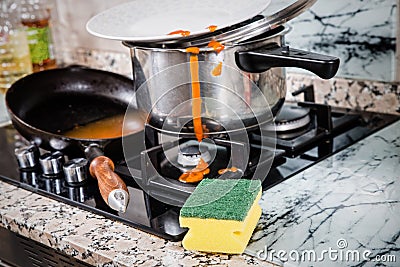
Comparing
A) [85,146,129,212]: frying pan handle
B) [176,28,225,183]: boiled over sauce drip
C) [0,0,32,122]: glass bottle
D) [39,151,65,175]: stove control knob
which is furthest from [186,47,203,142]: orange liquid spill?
[0,0,32,122]: glass bottle

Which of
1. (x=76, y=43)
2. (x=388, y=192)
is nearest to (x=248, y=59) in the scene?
(x=388, y=192)

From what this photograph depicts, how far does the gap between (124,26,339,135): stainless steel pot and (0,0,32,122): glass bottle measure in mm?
711

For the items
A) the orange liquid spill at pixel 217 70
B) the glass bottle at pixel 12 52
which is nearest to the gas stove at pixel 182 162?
the orange liquid spill at pixel 217 70

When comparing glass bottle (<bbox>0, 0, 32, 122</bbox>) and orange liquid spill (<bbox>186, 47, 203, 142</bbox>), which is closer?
orange liquid spill (<bbox>186, 47, 203, 142</bbox>)

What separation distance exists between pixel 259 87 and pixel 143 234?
0.32 m

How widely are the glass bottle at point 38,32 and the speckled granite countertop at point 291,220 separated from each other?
68 centimetres

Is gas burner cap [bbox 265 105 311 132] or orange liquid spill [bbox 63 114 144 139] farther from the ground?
gas burner cap [bbox 265 105 311 132]

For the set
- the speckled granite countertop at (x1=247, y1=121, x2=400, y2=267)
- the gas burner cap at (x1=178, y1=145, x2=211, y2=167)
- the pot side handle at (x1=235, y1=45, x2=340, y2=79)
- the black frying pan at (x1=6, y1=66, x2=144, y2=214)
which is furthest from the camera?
the black frying pan at (x1=6, y1=66, x2=144, y2=214)

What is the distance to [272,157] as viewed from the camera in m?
1.08

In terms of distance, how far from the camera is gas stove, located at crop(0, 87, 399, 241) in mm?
958

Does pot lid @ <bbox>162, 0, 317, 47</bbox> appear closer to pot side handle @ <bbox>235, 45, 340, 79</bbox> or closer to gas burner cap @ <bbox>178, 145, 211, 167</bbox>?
pot side handle @ <bbox>235, 45, 340, 79</bbox>

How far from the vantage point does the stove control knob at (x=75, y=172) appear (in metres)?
1.07

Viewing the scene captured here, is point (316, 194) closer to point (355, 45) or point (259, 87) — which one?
point (259, 87)

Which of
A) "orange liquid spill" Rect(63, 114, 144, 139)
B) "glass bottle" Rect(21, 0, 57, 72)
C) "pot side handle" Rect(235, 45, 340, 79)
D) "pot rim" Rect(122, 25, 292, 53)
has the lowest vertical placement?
"orange liquid spill" Rect(63, 114, 144, 139)
